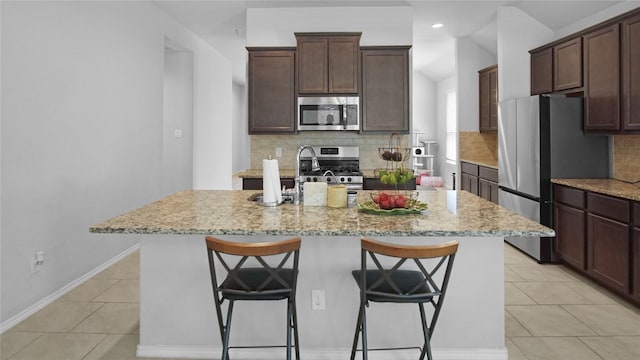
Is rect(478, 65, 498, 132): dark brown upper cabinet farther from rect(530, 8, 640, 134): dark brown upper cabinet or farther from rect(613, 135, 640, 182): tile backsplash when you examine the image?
rect(613, 135, 640, 182): tile backsplash

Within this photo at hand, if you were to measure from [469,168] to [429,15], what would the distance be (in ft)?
7.52

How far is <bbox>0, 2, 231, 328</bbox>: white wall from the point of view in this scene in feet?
9.57

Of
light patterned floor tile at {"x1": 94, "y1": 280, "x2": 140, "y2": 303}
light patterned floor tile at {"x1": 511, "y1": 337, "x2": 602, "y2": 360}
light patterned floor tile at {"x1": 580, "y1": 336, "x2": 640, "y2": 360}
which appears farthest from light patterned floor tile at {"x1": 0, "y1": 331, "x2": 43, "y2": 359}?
light patterned floor tile at {"x1": 580, "y1": 336, "x2": 640, "y2": 360}

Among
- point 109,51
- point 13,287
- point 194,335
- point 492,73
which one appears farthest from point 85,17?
point 492,73

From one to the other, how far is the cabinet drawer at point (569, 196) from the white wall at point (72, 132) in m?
4.37

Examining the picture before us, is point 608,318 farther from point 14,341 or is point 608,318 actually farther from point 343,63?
point 14,341

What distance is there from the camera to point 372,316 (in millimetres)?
2416

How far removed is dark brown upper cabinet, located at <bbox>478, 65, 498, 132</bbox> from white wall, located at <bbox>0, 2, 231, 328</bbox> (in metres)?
4.48

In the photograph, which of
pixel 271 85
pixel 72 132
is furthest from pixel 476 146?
pixel 72 132

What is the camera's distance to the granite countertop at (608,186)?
3.26 metres

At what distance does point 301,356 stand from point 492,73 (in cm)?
515

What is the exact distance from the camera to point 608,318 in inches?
119

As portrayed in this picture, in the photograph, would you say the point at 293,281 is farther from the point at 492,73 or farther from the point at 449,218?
the point at 492,73

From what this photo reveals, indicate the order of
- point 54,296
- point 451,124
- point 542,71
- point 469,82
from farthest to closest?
point 451,124 → point 469,82 → point 542,71 → point 54,296
